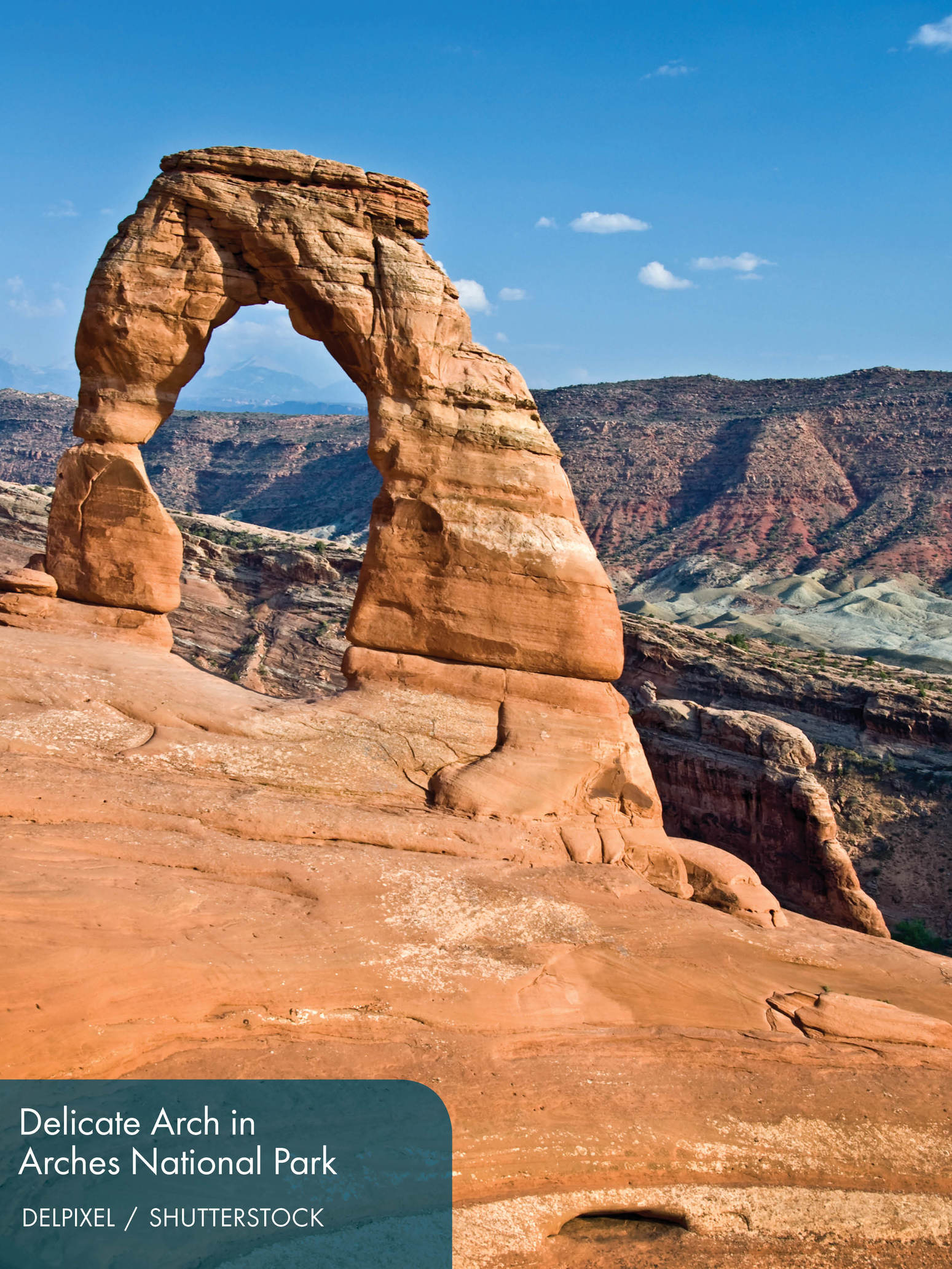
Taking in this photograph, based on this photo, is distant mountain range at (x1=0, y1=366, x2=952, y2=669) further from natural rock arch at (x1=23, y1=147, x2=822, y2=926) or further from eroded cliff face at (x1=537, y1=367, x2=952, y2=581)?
natural rock arch at (x1=23, y1=147, x2=822, y2=926)

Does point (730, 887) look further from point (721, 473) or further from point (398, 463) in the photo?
point (721, 473)

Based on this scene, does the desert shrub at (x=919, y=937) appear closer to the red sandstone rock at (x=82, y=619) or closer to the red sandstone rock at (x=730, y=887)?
the red sandstone rock at (x=730, y=887)

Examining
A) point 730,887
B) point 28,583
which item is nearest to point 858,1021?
point 730,887

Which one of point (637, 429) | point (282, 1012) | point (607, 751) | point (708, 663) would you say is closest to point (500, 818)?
point (607, 751)

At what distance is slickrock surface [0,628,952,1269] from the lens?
7898mm

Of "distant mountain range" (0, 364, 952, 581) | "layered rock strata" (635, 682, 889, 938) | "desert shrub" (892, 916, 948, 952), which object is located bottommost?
"desert shrub" (892, 916, 948, 952)

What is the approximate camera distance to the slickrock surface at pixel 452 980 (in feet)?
25.9

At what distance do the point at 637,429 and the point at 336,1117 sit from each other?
11004 centimetres
